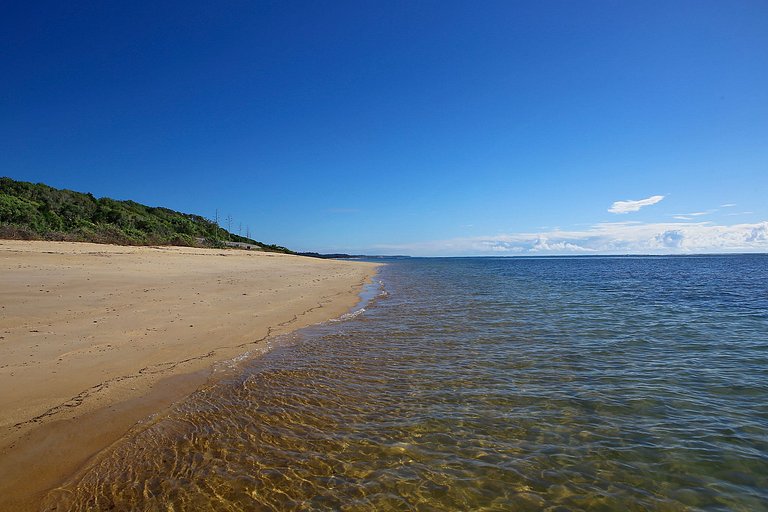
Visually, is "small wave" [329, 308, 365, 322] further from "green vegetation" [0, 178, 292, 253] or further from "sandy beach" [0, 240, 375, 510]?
"green vegetation" [0, 178, 292, 253]

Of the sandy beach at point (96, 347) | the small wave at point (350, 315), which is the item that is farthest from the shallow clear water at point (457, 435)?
the small wave at point (350, 315)

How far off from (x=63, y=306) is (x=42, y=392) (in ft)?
20.6

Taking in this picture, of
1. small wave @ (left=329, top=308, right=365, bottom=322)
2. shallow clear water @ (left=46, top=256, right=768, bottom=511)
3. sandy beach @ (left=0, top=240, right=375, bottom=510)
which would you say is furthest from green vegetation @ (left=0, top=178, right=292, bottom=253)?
shallow clear water @ (left=46, top=256, right=768, bottom=511)

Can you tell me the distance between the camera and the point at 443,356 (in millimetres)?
8195

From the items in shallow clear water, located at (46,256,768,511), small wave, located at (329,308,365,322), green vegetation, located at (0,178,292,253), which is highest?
green vegetation, located at (0,178,292,253)

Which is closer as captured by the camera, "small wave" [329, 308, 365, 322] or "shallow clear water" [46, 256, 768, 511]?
"shallow clear water" [46, 256, 768, 511]

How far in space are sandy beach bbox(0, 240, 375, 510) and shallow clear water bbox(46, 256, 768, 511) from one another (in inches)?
20.7

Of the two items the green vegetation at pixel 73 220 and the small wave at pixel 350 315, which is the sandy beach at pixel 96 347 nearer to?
the small wave at pixel 350 315

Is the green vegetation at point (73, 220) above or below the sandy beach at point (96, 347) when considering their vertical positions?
above

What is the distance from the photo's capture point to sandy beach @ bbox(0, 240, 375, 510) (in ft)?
13.6

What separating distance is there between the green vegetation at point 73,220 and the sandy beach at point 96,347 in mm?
14617

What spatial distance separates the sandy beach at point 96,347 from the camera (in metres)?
4.16

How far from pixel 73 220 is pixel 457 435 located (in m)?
47.7

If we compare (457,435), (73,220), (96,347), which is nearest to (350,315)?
(96,347)
